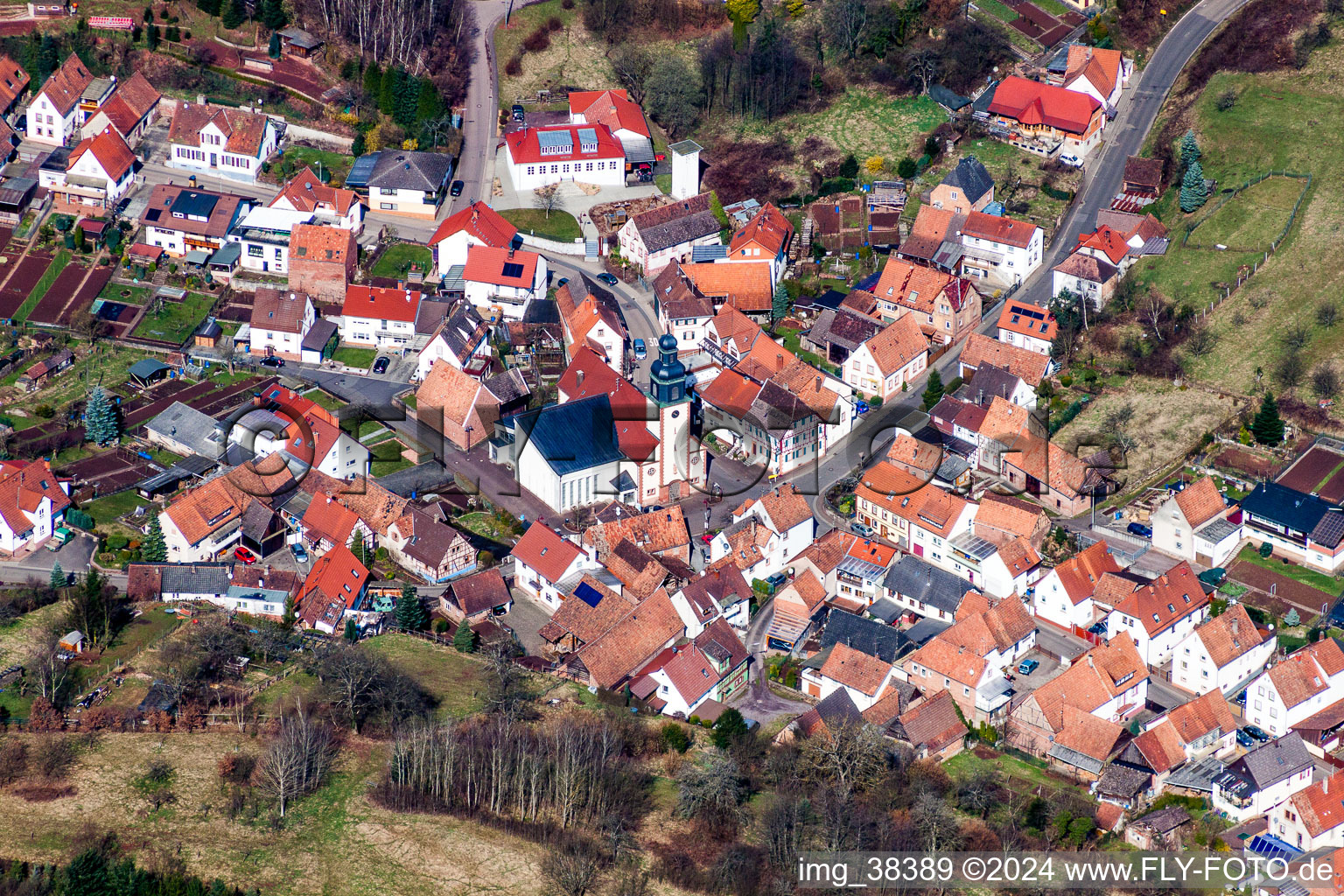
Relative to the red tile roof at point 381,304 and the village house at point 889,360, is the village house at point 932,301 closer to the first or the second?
the village house at point 889,360

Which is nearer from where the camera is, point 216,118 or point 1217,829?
point 1217,829

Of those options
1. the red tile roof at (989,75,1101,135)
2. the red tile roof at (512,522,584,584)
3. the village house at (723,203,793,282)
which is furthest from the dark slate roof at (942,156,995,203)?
the red tile roof at (512,522,584,584)

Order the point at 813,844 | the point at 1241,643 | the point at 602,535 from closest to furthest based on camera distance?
the point at 813,844, the point at 1241,643, the point at 602,535

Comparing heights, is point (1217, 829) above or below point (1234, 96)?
below

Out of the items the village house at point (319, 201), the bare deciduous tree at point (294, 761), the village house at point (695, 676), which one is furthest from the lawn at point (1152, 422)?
the village house at point (319, 201)

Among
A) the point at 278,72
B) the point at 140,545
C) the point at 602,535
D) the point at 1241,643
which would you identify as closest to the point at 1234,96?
the point at 1241,643

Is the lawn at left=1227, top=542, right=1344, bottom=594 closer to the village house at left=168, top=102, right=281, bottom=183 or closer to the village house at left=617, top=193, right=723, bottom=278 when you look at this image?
the village house at left=617, top=193, right=723, bottom=278

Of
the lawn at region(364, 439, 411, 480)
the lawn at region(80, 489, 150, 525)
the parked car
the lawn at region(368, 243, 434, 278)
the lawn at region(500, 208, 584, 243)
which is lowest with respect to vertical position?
the lawn at region(80, 489, 150, 525)

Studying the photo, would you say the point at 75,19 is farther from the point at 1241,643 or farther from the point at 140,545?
the point at 1241,643
